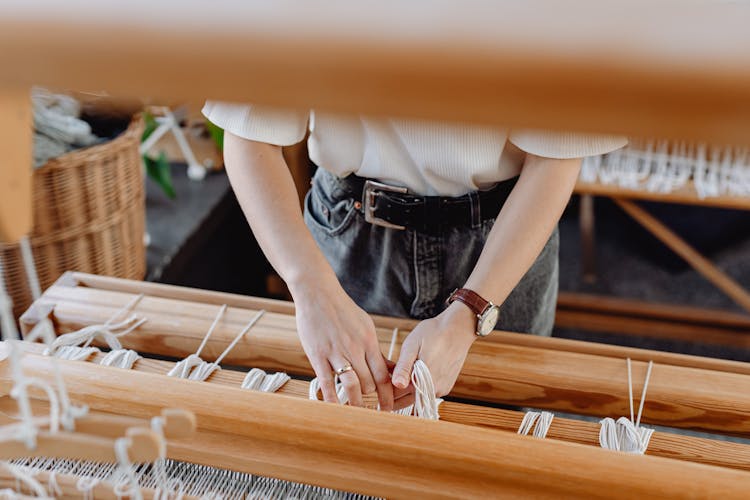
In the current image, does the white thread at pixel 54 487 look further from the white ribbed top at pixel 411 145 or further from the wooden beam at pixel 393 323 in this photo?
the white ribbed top at pixel 411 145

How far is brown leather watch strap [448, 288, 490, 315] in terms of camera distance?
81 cm

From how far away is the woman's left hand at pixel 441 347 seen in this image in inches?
28.7

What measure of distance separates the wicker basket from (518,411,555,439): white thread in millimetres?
1216

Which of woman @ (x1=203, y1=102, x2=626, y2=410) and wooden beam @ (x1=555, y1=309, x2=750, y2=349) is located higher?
woman @ (x1=203, y1=102, x2=626, y2=410)

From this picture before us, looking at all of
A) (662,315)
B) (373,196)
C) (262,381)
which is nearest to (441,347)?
(262,381)

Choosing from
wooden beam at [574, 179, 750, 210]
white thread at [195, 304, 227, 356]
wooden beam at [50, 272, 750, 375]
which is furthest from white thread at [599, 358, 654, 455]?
wooden beam at [574, 179, 750, 210]

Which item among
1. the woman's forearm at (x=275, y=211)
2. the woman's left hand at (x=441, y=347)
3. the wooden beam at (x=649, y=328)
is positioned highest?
the woman's forearm at (x=275, y=211)

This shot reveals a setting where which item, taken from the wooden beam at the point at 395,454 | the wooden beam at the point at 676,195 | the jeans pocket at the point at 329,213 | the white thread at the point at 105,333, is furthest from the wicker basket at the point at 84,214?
the wooden beam at the point at 676,195

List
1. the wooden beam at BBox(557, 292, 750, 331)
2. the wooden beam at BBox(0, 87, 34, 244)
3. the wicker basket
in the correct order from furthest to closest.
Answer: the wooden beam at BBox(557, 292, 750, 331) < the wicker basket < the wooden beam at BBox(0, 87, 34, 244)

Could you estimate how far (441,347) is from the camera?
752mm

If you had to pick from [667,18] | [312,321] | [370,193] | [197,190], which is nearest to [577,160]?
[370,193]

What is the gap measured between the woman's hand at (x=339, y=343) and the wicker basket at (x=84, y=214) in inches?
38.4

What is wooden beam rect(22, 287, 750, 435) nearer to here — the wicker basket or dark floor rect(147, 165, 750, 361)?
the wicker basket

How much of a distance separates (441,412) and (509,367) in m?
0.10
